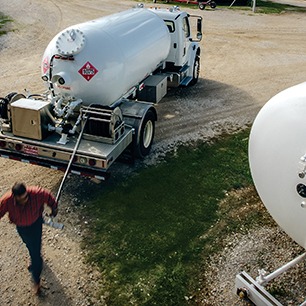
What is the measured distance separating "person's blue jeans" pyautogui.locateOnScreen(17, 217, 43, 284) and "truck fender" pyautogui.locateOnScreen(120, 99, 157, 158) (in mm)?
3352

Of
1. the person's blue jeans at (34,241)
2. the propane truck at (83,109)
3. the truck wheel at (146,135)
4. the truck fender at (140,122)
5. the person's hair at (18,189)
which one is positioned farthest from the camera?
the truck wheel at (146,135)

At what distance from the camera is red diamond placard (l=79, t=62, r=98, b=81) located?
317 inches

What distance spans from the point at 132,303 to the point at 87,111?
3.56 m

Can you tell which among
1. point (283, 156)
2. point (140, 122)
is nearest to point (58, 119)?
point (140, 122)

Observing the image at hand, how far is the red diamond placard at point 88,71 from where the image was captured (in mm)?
8047

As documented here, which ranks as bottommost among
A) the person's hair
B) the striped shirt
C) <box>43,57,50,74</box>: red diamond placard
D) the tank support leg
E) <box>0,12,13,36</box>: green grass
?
<box>0,12,13,36</box>: green grass

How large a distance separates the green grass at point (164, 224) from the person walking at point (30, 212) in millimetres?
1009

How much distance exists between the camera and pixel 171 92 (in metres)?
13.9

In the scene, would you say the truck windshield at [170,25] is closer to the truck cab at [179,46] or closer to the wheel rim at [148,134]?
the truck cab at [179,46]

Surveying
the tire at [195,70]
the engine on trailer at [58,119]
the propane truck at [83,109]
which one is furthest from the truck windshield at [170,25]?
the engine on trailer at [58,119]

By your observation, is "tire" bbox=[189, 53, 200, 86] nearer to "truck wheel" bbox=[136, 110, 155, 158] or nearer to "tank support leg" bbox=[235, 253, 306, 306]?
"truck wheel" bbox=[136, 110, 155, 158]

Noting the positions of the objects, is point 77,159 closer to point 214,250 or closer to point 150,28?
point 214,250

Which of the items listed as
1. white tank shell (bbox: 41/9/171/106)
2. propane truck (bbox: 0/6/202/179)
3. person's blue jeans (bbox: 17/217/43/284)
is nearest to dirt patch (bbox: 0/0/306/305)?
person's blue jeans (bbox: 17/217/43/284)

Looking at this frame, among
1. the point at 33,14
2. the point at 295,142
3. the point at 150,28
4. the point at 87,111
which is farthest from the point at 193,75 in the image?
the point at 33,14
